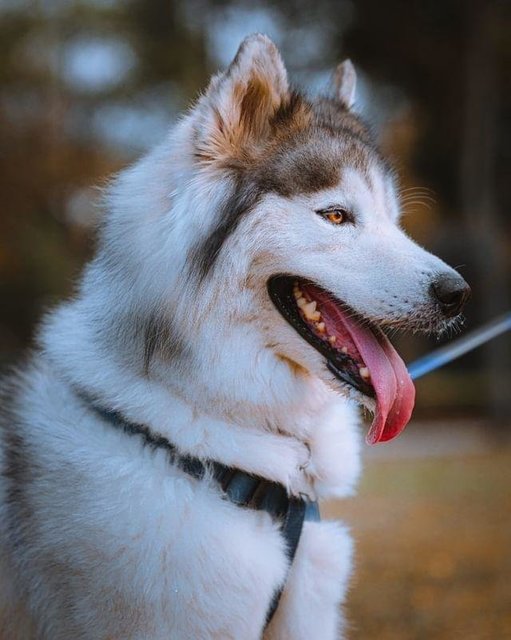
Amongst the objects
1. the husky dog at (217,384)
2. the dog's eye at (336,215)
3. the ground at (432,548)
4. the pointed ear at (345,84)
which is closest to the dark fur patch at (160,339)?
the husky dog at (217,384)

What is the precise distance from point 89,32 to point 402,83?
22.0ft

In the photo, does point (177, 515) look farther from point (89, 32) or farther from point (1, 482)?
point (89, 32)

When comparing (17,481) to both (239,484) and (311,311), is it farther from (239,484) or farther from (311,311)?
(311,311)

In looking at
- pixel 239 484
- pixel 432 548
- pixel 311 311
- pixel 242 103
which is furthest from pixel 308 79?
pixel 239 484

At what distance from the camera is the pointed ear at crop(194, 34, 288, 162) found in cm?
280

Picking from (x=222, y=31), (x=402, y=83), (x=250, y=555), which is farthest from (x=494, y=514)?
(x=402, y=83)

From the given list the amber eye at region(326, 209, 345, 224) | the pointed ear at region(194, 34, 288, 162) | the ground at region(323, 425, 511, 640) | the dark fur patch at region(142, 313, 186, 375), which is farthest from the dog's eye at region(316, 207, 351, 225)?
the ground at region(323, 425, 511, 640)

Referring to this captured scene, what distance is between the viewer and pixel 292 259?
2.75 m

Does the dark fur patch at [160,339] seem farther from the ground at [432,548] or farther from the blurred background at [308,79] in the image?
→ the blurred background at [308,79]

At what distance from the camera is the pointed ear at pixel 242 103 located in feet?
9.18

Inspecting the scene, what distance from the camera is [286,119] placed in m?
2.95

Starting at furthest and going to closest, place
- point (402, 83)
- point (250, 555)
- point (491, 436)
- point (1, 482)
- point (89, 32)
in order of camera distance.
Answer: point (402, 83)
point (89, 32)
point (491, 436)
point (1, 482)
point (250, 555)

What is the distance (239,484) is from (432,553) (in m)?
4.42

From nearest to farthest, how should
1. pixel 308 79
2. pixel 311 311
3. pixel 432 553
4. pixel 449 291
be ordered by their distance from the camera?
Answer: pixel 449 291 < pixel 311 311 < pixel 432 553 < pixel 308 79
